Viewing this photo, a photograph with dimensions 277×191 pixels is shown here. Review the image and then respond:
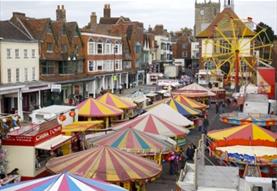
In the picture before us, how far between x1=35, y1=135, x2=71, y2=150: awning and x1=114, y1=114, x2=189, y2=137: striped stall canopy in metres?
4.55

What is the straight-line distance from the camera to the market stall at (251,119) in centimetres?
2903

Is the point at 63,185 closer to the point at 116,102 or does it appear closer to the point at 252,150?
the point at 252,150

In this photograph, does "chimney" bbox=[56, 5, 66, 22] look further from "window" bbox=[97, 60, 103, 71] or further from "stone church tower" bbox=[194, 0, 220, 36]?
"stone church tower" bbox=[194, 0, 220, 36]

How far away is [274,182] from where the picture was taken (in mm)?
13414

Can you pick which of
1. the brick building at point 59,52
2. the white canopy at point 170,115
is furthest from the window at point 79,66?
the white canopy at point 170,115

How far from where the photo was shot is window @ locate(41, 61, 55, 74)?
42688 mm

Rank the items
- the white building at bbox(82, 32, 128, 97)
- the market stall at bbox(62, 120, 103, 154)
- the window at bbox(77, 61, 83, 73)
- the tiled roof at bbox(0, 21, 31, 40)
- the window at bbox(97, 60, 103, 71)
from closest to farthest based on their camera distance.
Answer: the market stall at bbox(62, 120, 103, 154)
the tiled roof at bbox(0, 21, 31, 40)
the window at bbox(77, 61, 83, 73)
the white building at bbox(82, 32, 128, 97)
the window at bbox(97, 60, 103, 71)

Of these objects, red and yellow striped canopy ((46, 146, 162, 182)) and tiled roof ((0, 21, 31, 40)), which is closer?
red and yellow striped canopy ((46, 146, 162, 182))

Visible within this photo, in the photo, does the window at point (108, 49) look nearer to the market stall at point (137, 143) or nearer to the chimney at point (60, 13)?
the chimney at point (60, 13)

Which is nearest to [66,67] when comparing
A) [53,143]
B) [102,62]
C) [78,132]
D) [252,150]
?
[102,62]

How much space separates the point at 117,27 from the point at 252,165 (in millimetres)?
52470

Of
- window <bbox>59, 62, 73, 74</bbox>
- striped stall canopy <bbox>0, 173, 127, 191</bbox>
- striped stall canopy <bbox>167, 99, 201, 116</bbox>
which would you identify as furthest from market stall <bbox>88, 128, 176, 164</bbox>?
window <bbox>59, 62, 73, 74</bbox>

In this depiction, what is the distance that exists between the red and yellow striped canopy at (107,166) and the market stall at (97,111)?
42.3 ft

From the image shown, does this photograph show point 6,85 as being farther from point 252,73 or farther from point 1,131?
point 252,73
